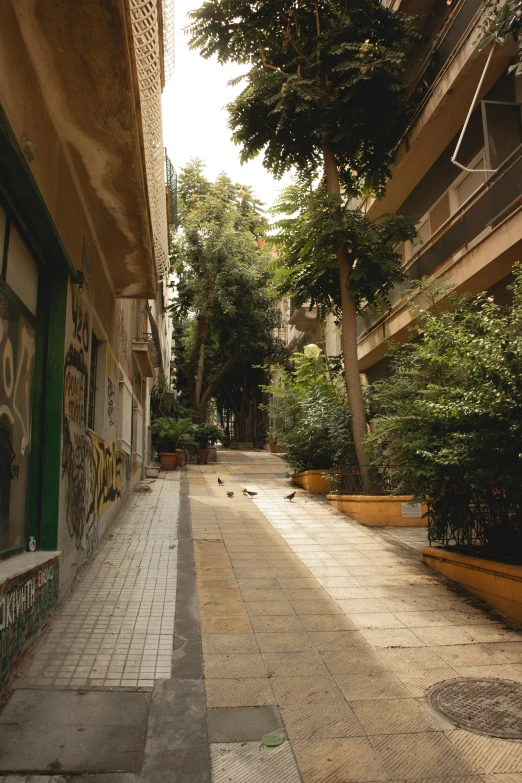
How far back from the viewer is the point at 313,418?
40.4 feet

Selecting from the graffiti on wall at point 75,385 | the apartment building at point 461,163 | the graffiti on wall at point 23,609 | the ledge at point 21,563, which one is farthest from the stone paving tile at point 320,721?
the apartment building at point 461,163

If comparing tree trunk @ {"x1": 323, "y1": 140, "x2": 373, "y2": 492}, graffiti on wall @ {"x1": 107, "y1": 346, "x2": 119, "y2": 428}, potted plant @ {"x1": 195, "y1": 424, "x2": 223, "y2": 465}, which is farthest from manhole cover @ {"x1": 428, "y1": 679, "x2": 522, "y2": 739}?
potted plant @ {"x1": 195, "y1": 424, "x2": 223, "y2": 465}

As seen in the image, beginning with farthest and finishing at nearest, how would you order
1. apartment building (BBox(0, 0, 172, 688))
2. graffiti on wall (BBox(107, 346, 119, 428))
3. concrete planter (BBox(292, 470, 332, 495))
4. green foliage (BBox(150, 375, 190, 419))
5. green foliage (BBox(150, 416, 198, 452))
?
green foliage (BBox(150, 375, 190, 419)) < green foliage (BBox(150, 416, 198, 452)) < concrete planter (BBox(292, 470, 332, 495)) < graffiti on wall (BBox(107, 346, 119, 428)) < apartment building (BBox(0, 0, 172, 688))

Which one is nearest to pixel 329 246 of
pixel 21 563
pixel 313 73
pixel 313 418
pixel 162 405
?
pixel 313 73

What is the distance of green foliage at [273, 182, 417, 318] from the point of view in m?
10.2

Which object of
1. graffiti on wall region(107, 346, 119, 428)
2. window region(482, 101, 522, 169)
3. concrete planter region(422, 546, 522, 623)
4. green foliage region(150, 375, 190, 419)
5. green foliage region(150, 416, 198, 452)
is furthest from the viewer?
green foliage region(150, 375, 190, 419)

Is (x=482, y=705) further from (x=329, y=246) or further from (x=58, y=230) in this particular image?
(x=329, y=246)

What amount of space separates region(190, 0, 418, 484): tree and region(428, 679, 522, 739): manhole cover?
6.87 metres

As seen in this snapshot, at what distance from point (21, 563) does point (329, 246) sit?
316 inches

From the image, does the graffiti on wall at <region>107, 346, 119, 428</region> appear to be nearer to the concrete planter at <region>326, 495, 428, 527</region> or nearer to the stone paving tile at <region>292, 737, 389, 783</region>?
the concrete planter at <region>326, 495, 428, 527</region>

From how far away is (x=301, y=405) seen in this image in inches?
521

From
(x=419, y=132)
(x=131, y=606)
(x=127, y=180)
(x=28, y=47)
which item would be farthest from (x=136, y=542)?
(x=419, y=132)

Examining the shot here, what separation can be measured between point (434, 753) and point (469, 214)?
8.54 metres

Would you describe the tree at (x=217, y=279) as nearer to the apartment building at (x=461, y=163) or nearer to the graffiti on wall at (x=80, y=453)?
the apartment building at (x=461, y=163)
